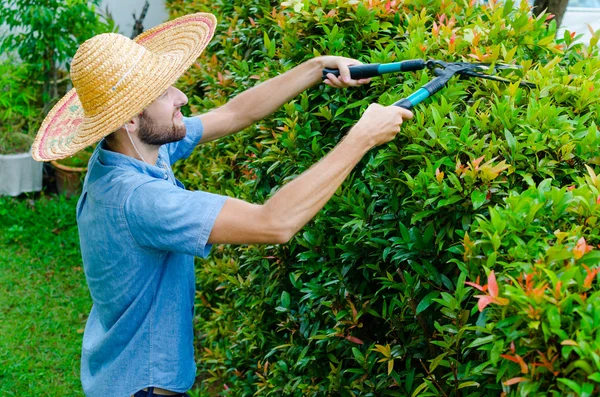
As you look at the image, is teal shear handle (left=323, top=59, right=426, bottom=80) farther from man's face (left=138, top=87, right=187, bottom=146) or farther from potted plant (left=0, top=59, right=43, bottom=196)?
potted plant (left=0, top=59, right=43, bottom=196)

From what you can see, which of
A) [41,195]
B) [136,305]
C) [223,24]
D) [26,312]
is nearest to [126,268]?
[136,305]

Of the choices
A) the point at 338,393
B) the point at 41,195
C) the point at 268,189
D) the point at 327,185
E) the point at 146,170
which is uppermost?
the point at 327,185

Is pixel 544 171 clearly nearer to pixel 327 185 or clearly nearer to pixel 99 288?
pixel 327 185

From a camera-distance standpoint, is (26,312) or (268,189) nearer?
(268,189)

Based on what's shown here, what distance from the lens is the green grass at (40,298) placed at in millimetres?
4348

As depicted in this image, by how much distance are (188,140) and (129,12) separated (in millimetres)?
5921

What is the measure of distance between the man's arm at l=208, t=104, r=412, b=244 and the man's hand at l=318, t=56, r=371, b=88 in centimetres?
46

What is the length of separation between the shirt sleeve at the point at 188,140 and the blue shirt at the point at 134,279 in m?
0.22

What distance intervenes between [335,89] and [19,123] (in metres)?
5.00

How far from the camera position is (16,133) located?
671cm

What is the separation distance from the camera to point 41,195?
6758mm

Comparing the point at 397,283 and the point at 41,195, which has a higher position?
the point at 397,283

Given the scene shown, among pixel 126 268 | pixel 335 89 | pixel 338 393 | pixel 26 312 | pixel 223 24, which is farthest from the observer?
pixel 26 312

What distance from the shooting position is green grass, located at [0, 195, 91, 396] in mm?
4348
